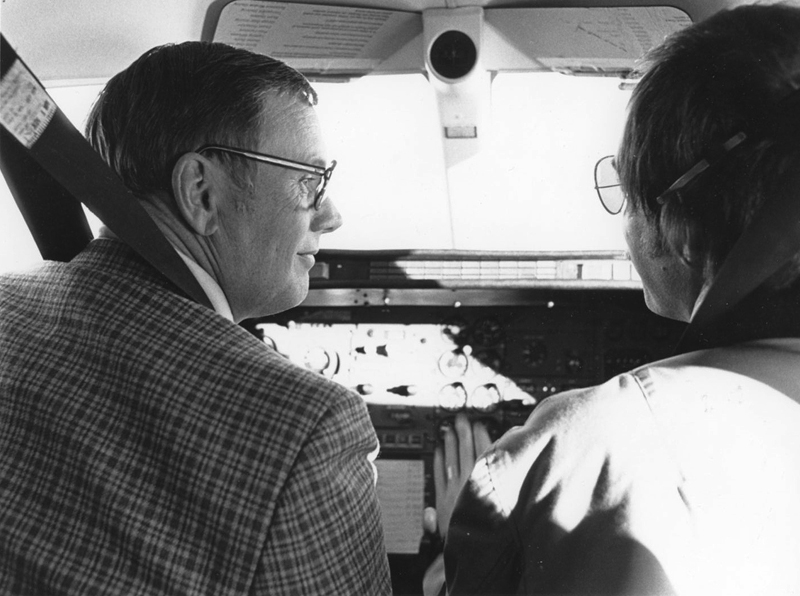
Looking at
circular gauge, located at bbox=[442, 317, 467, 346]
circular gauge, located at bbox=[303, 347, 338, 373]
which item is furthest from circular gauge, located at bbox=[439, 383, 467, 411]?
circular gauge, located at bbox=[303, 347, 338, 373]

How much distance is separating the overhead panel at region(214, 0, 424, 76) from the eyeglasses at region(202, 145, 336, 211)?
2.25 feet

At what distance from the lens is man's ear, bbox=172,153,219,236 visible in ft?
3.44

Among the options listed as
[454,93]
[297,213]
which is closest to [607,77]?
[454,93]

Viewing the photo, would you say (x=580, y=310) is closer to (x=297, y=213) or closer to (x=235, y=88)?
(x=297, y=213)

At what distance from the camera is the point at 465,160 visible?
2.44 meters

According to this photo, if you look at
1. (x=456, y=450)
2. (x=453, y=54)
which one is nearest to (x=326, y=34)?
(x=453, y=54)

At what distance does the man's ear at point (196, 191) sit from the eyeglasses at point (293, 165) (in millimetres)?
23

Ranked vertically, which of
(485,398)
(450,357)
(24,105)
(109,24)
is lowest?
(485,398)

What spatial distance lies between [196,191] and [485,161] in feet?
4.90

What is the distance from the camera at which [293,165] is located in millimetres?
1157

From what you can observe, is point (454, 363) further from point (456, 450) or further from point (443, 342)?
point (456, 450)

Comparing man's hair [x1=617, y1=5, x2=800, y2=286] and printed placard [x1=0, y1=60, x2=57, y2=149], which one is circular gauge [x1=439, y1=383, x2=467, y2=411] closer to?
man's hair [x1=617, y1=5, x2=800, y2=286]

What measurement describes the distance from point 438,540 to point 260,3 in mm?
1350

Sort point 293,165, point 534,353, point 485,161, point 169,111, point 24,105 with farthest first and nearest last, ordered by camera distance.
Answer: point 485,161 < point 534,353 < point 293,165 < point 169,111 < point 24,105
